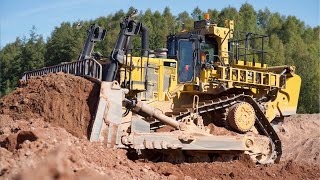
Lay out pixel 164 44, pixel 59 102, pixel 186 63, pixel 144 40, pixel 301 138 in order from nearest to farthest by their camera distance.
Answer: pixel 59 102, pixel 144 40, pixel 186 63, pixel 301 138, pixel 164 44

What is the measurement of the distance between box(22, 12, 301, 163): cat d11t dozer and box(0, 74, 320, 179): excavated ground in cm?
31

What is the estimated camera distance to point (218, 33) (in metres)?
13.4

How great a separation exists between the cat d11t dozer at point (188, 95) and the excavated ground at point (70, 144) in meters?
0.31

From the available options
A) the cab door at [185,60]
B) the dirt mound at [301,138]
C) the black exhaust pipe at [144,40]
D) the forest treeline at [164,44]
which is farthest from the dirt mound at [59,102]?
the forest treeline at [164,44]

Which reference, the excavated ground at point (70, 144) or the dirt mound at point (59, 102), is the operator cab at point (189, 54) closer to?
the excavated ground at point (70, 144)

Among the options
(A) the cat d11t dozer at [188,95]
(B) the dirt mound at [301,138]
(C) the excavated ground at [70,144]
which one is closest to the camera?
(C) the excavated ground at [70,144]

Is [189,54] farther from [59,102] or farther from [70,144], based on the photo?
[70,144]

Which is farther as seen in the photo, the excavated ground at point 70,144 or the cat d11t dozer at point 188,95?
the cat d11t dozer at point 188,95

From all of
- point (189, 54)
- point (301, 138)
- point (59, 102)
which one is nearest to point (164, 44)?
point (301, 138)

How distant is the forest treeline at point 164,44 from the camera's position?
131ft

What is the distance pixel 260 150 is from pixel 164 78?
105 inches

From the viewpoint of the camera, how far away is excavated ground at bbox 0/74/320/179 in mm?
7512

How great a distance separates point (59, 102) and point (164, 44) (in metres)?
23.7

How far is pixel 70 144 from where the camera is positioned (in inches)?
328
